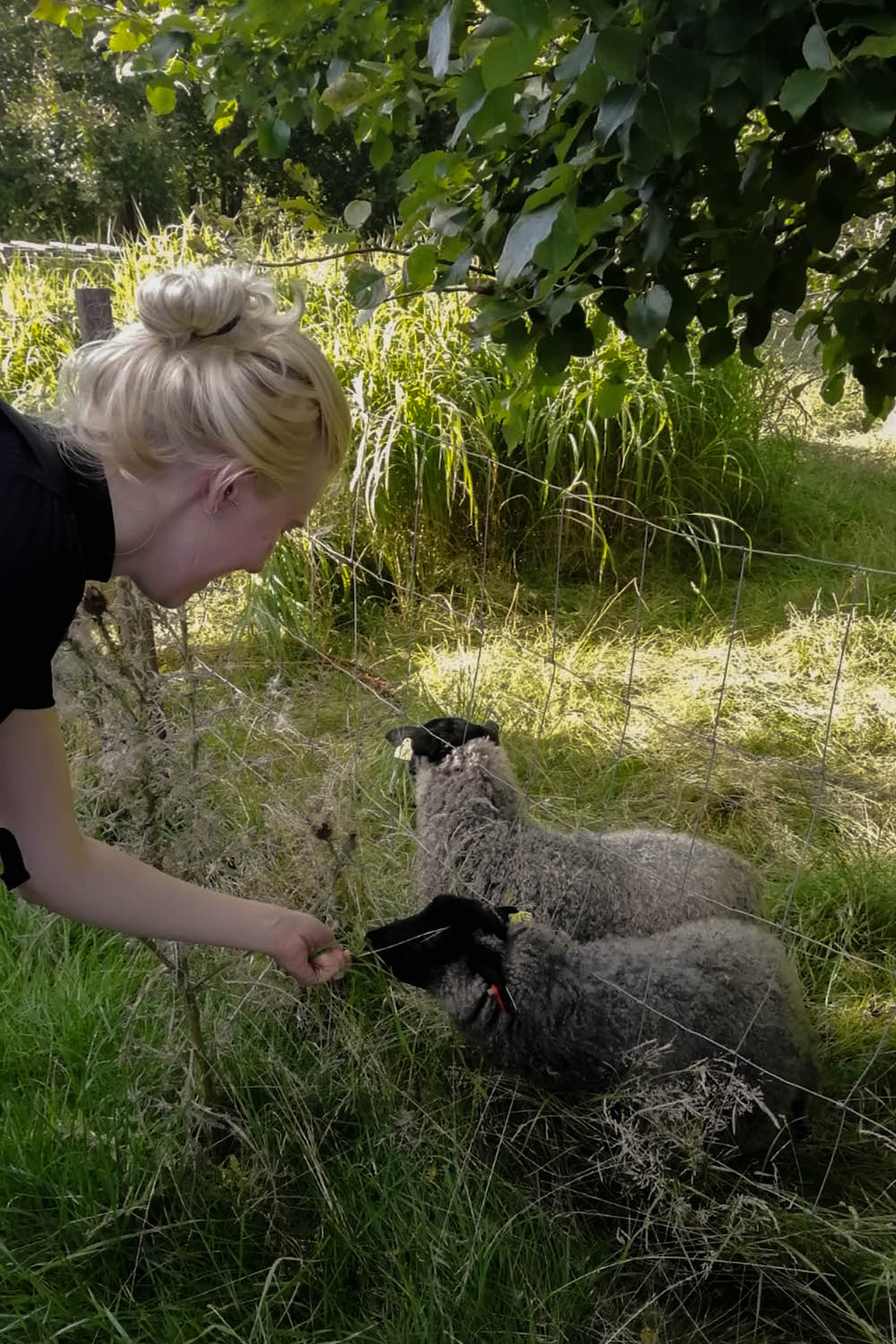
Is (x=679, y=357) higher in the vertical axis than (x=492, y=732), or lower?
higher

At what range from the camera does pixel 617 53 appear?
3.42ft

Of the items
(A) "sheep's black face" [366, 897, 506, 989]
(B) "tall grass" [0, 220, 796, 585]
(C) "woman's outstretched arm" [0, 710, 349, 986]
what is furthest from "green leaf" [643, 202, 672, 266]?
(B) "tall grass" [0, 220, 796, 585]

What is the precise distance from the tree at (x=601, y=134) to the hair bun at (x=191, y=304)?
1.10ft

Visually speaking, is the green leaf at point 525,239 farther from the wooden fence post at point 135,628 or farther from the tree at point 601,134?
the wooden fence post at point 135,628

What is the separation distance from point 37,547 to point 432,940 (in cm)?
146

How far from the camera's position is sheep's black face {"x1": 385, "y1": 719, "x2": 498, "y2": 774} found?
326 cm

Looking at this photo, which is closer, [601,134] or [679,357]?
[601,134]

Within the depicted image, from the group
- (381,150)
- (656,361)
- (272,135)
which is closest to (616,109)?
(656,361)

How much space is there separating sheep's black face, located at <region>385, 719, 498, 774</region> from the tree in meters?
1.58

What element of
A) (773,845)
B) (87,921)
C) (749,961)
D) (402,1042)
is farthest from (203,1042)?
(773,845)

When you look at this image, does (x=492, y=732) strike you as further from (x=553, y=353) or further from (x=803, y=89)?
(x=803, y=89)

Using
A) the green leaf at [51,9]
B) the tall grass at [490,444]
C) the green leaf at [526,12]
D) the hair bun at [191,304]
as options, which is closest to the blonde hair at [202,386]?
the hair bun at [191,304]

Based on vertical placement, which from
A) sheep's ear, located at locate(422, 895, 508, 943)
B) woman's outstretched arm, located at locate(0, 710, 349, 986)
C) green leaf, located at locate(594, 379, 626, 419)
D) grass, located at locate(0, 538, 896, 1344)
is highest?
green leaf, located at locate(594, 379, 626, 419)

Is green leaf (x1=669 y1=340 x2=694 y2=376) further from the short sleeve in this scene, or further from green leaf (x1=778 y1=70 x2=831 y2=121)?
the short sleeve
